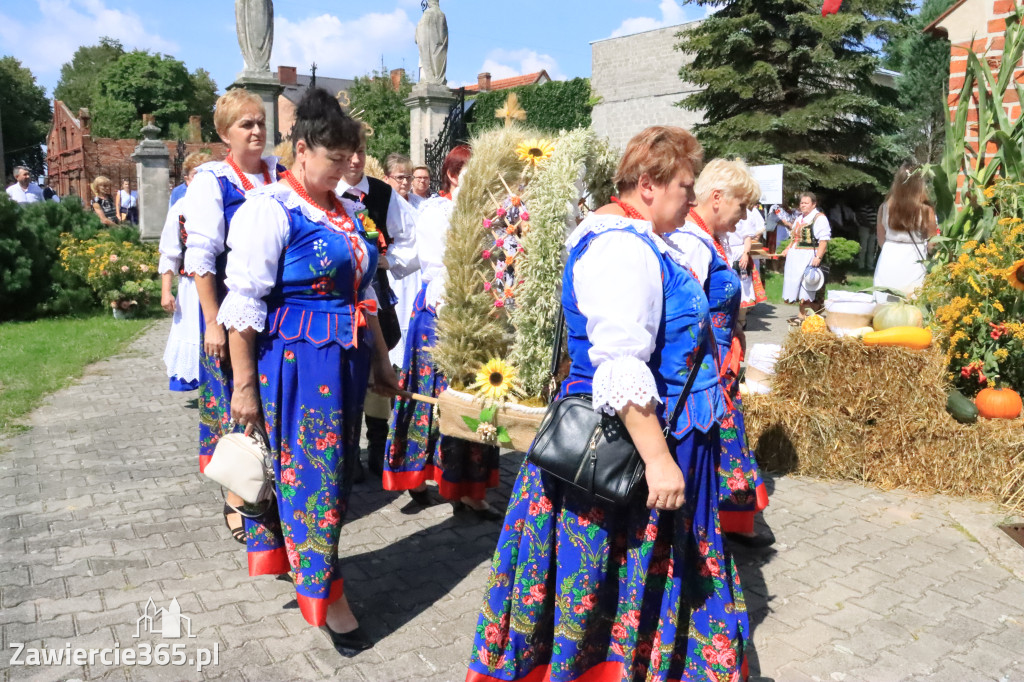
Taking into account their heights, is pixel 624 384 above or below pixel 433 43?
below

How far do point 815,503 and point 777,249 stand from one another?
47.6ft

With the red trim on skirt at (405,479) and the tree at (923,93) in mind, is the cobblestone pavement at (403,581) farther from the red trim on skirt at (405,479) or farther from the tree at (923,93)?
the tree at (923,93)

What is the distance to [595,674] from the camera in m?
2.69

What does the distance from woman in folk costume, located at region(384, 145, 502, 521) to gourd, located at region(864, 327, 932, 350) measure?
273 cm

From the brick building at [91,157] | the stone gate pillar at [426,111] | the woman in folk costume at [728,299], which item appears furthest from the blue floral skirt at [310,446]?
the brick building at [91,157]

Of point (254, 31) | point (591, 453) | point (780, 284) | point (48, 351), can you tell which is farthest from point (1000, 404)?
point (254, 31)

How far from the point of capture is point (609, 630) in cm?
269

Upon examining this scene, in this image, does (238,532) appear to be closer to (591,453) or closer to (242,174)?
→ (242,174)

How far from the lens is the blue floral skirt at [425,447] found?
4.71 m

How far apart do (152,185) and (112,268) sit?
20.9ft

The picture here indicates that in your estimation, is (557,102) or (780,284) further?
(557,102)

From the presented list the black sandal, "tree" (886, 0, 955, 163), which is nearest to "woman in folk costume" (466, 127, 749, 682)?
the black sandal

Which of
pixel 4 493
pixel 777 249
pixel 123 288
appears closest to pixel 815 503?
pixel 4 493

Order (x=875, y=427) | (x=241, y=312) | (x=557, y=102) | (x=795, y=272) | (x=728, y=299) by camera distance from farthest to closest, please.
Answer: (x=557, y=102), (x=795, y=272), (x=875, y=427), (x=728, y=299), (x=241, y=312)
